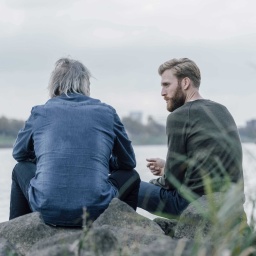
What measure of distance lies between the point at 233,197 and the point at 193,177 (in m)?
3.08

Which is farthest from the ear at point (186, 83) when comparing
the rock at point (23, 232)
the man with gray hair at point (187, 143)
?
the rock at point (23, 232)

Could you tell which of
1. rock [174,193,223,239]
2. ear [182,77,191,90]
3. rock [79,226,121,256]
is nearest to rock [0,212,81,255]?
rock [174,193,223,239]

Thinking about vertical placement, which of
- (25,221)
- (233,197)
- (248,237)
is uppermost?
(233,197)

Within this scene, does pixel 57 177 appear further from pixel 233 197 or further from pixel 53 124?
pixel 233 197

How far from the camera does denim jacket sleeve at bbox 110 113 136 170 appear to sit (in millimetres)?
5711

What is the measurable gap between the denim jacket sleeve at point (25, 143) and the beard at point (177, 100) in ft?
3.89

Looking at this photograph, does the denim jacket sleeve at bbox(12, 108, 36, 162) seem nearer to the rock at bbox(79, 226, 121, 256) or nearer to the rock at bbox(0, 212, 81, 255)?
the rock at bbox(0, 212, 81, 255)

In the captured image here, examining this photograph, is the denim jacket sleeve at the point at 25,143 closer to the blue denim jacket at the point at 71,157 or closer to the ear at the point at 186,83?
the blue denim jacket at the point at 71,157

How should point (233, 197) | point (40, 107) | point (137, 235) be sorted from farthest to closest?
point (40, 107) → point (137, 235) → point (233, 197)

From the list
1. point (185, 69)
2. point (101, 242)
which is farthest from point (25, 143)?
point (101, 242)

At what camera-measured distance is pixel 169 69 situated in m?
6.48

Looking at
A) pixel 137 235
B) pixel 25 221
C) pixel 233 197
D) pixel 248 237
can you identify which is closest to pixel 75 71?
pixel 25 221

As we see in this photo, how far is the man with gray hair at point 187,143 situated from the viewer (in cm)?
583

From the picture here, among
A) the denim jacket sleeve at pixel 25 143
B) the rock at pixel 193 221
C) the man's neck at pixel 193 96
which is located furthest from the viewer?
the man's neck at pixel 193 96
